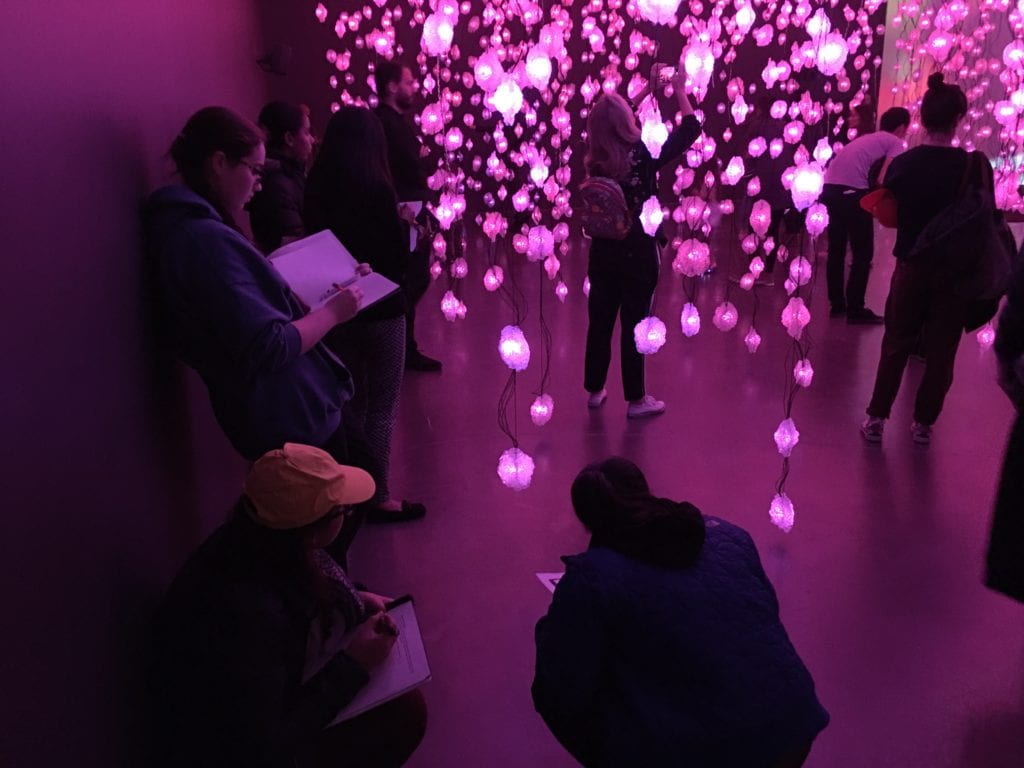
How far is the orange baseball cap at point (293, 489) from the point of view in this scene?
139cm

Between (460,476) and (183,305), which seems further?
(460,476)

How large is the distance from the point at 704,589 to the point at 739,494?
1.90 m

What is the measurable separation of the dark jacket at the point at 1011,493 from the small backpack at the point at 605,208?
77.6 inches

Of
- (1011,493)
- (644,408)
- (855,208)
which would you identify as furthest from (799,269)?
(855,208)

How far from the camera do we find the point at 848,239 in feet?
18.7

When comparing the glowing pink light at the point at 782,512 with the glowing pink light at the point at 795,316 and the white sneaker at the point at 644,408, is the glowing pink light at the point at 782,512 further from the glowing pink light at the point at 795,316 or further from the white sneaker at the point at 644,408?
the white sneaker at the point at 644,408

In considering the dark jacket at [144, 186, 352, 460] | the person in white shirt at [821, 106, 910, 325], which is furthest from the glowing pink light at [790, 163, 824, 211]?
the person in white shirt at [821, 106, 910, 325]

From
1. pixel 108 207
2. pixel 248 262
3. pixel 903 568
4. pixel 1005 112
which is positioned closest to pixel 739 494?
pixel 903 568

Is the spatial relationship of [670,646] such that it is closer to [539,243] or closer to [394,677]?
[394,677]

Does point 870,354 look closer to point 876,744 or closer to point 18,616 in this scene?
point 876,744

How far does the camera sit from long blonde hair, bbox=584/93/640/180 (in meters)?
3.26

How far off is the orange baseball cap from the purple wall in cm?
28

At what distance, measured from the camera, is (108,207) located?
165cm

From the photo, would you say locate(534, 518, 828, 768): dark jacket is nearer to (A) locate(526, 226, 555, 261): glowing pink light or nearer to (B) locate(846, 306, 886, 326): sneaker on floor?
(A) locate(526, 226, 555, 261): glowing pink light
